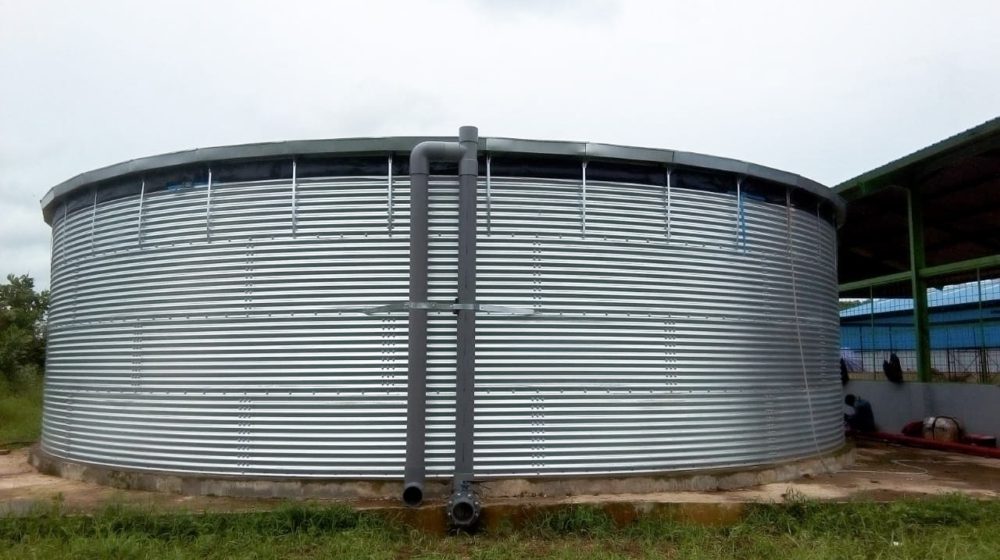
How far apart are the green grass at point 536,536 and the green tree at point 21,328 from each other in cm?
2213

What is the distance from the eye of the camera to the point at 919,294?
14859mm

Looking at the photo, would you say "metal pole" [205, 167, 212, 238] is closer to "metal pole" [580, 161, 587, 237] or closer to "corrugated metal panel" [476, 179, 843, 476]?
"corrugated metal panel" [476, 179, 843, 476]

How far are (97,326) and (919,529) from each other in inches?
420

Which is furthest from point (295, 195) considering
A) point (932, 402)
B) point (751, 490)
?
point (932, 402)

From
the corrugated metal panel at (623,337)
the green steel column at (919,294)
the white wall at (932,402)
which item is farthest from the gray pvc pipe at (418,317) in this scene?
the green steel column at (919,294)

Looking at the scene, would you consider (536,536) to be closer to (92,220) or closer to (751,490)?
(751,490)

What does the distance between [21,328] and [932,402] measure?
30.6 m

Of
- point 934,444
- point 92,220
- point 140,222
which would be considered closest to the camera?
point 140,222

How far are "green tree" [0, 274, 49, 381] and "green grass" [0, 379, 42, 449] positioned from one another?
1.91 feet

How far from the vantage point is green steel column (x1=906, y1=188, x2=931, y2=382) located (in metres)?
14.8

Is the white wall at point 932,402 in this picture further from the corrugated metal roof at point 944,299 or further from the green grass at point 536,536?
the green grass at point 536,536

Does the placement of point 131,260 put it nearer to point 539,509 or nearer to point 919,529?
point 539,509

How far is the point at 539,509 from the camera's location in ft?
24.9

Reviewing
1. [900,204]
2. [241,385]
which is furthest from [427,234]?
[900,204]
